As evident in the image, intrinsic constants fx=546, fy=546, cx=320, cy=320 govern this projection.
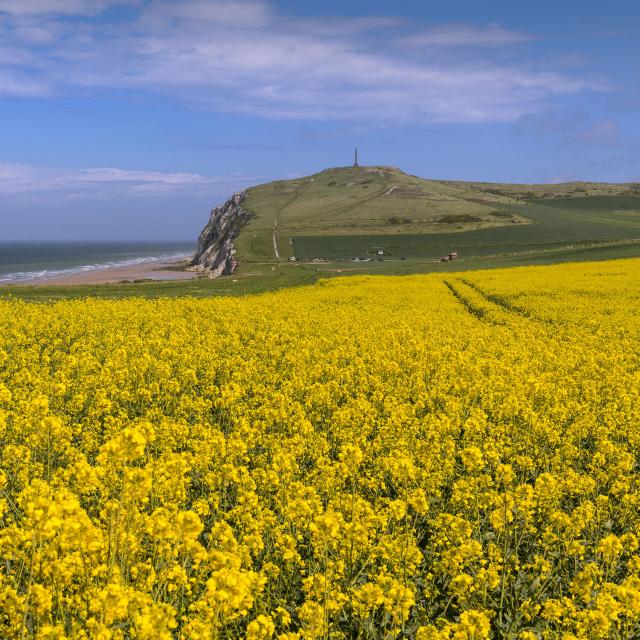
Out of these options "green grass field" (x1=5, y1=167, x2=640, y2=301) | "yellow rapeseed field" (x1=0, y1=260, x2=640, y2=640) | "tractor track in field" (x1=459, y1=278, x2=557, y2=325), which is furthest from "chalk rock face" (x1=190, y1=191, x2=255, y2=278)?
"yellow rapeseed field" (x1=0, y1=260, x2=640, y2=640)

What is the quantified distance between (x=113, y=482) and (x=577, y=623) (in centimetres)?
573

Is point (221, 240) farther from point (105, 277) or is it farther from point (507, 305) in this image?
point (507, 305)

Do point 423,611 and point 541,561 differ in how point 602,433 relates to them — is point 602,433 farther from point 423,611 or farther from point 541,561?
point 423,611

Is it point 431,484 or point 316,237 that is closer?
point 431,484

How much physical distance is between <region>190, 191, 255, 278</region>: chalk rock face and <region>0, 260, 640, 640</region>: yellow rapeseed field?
273 ft

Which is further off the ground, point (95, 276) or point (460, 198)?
point (460, 198)

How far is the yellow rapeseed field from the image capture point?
539 cm

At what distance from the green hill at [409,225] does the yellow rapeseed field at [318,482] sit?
85007 mm

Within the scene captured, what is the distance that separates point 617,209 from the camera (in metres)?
185

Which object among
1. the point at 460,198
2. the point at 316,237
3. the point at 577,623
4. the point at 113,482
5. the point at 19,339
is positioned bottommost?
the point at 577,623

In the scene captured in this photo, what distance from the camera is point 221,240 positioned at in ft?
496

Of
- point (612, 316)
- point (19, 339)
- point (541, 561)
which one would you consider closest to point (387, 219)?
point (612, 316)

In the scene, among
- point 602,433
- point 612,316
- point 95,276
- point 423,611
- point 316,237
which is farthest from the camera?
point 316,237

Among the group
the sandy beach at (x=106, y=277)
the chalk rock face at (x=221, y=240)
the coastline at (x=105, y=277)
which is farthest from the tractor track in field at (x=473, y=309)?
the sandy beach at (x=106, y=277)
